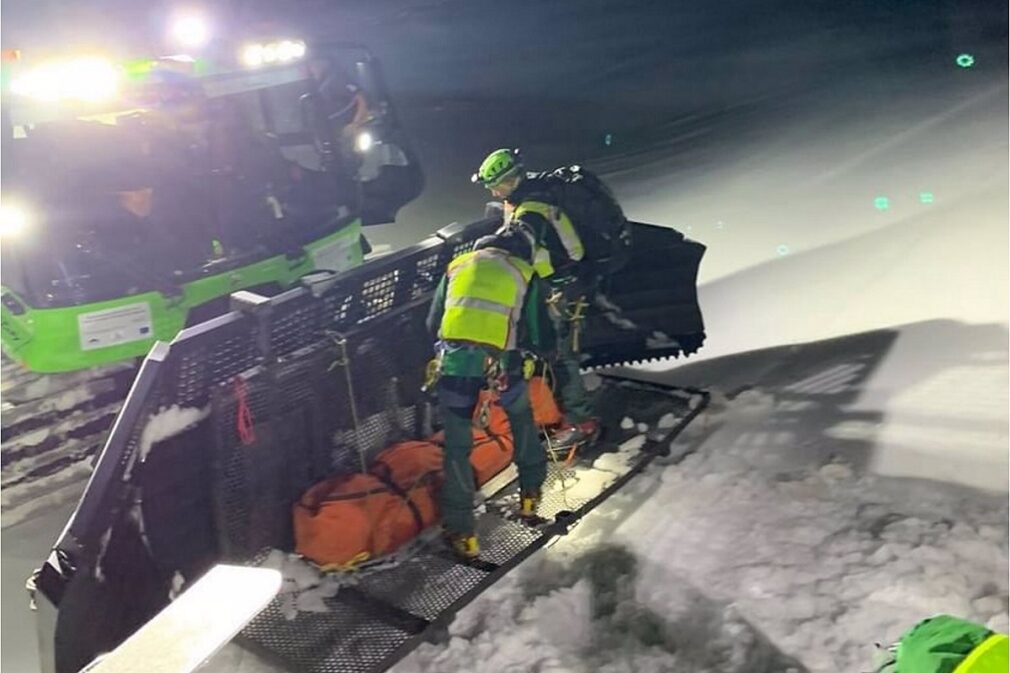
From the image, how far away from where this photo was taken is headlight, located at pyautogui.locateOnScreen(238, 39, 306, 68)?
5.48 meters

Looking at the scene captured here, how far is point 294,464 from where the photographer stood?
3.86 meters

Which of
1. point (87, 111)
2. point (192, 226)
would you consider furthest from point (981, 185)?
point (87, 111)

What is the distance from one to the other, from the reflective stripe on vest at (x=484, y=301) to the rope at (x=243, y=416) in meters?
0.80

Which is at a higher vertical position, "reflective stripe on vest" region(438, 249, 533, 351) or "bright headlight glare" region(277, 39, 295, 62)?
"bright headlight glare" region(277, 39, 295, 62)

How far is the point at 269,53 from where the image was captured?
5.50m

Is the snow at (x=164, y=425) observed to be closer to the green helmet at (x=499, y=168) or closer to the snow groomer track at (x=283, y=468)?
the snow groomer track at (x=283, y=468)

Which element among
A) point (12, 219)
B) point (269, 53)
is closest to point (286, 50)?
point (269, 53)

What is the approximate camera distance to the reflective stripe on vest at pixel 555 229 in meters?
4.29

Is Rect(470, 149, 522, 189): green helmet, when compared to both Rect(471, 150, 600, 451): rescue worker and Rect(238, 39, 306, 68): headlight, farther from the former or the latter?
Rect(238, 39, 306, 68): headlight

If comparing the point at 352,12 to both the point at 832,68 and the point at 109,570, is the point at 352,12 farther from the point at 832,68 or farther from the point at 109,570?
the point at 109,570

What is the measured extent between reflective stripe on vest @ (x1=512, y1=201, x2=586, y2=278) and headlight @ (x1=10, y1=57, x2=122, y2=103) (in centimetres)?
226

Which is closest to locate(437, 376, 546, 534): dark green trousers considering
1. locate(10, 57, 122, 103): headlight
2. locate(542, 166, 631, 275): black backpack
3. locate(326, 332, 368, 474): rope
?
locate(326, 332, 368, 474): rope

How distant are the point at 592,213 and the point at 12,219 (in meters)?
2.83

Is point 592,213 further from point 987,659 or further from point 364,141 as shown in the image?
point 987,659
